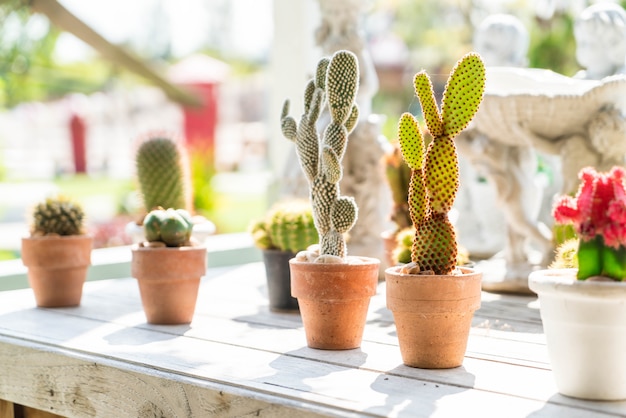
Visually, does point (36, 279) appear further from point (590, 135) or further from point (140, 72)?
point (140, 72)

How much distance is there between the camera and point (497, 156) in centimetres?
382

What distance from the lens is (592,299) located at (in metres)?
1.89

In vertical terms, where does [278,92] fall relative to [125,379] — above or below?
above

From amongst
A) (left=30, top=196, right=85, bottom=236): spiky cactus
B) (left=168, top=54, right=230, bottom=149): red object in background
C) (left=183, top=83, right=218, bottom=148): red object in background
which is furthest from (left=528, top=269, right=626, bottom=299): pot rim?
(left=183, top=83, right=218, bottom=148): red object in background

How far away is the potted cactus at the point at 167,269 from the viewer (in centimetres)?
296

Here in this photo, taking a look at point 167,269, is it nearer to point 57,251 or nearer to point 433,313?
point 57,251

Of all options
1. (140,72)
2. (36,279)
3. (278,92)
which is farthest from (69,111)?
(36,279)

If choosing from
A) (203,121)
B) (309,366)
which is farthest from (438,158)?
(203,121)

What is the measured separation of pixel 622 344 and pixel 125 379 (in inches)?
50.9

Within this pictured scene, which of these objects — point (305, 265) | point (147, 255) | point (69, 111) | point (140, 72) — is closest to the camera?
point (305, 265)

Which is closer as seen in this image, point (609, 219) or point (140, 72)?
point (609, 219)

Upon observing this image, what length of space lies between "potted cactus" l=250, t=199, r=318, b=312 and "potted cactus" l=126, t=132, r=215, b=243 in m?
0.53

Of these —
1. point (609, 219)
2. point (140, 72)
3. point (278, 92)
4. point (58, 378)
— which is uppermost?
point (140, 72)

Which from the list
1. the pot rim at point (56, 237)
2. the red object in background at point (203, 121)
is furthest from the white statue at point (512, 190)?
the red object in background at point (203, 121)
